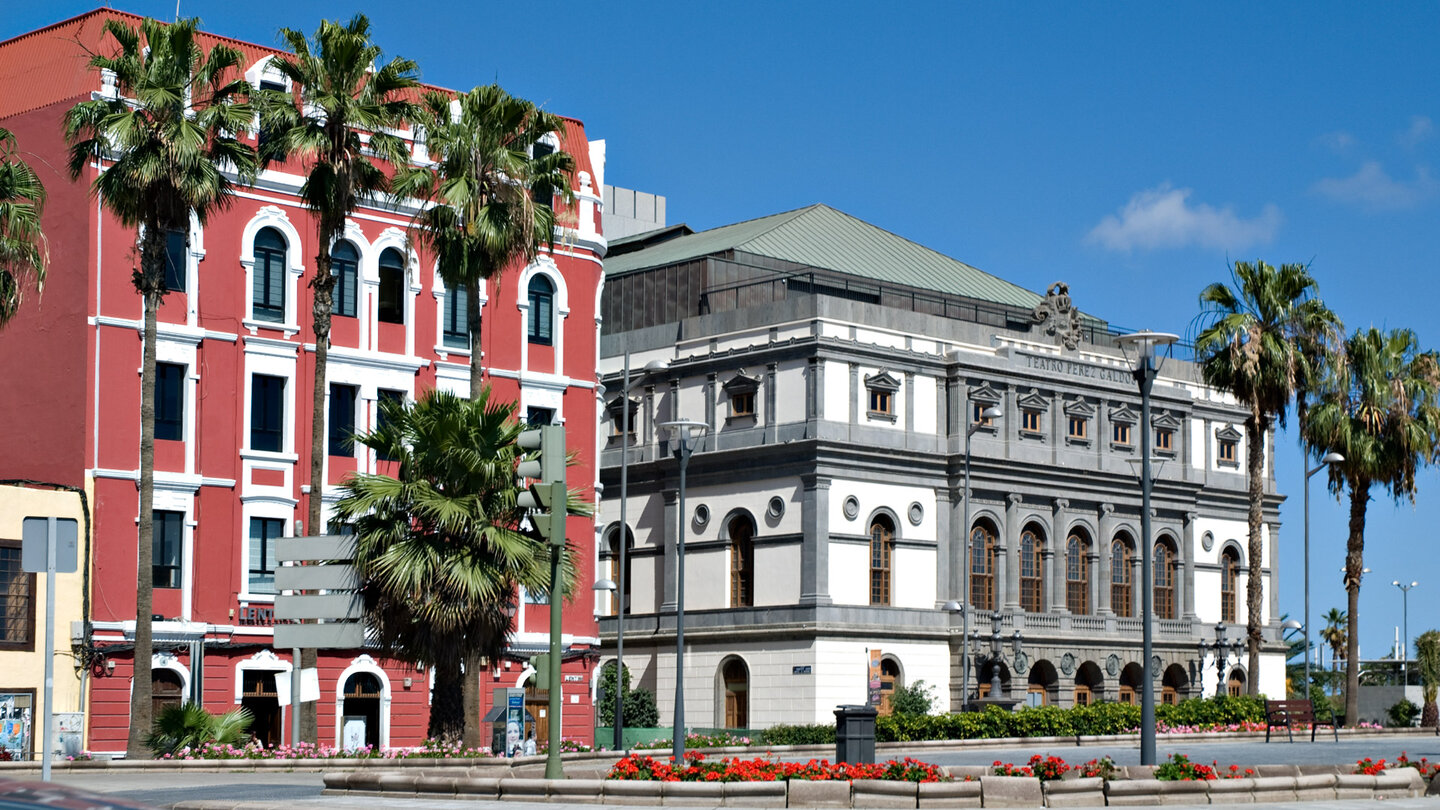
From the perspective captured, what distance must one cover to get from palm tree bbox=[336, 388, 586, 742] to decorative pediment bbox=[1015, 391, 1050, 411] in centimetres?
3749

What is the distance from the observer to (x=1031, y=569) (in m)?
71.3

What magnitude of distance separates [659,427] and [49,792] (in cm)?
6274

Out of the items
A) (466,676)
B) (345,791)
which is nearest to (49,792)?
(345,791)

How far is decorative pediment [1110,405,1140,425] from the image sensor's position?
7425cm

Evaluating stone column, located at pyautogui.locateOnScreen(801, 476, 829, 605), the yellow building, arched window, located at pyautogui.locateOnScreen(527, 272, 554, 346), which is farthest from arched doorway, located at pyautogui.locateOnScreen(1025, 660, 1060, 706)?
the yellow building

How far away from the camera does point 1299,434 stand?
2552 inches

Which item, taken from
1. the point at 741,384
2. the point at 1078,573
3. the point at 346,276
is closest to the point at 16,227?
the point at 346,276

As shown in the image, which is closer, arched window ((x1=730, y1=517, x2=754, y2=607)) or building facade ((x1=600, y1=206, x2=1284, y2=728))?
building facade ((x1=600, y1=206, x2=1284, y2=728))

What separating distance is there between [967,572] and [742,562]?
26.3 feet

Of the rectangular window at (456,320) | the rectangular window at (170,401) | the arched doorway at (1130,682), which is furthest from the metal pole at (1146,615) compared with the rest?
the arched doorway at (1130,682)

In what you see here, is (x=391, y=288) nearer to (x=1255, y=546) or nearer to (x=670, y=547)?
(x=670, y=547)

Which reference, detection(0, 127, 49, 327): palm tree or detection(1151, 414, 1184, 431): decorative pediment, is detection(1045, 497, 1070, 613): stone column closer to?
detection(1151, 414, 1184, 431): decorative pediment

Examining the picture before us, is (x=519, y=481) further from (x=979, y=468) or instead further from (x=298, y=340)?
(x=979, y=468)

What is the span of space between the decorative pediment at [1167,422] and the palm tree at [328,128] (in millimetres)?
42293
